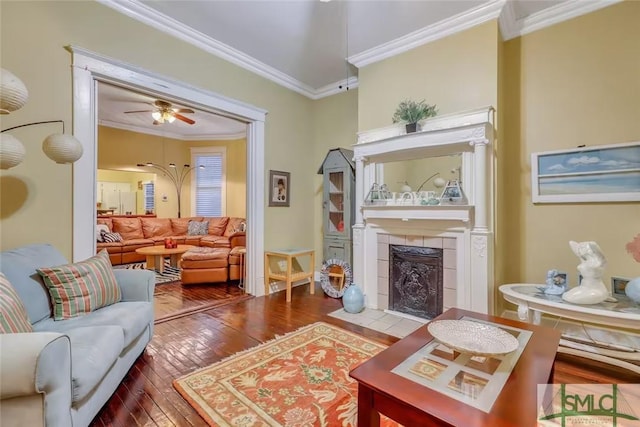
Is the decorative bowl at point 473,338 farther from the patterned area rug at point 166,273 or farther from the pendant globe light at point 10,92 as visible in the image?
the patterned area rug at point 166,273

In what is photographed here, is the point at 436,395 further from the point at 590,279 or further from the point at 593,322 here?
the point at 593,322

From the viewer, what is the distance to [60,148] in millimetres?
1966

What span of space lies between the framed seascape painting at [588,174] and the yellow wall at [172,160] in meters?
5.85

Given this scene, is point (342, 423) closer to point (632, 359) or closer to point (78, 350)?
point (78, 350)

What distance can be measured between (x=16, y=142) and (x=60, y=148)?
237mm

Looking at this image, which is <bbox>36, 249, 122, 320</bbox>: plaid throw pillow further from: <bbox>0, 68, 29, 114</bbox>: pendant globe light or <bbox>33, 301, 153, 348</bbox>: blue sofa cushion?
<bbox>0, 68, 29, 114</bbox>: pendant globe light

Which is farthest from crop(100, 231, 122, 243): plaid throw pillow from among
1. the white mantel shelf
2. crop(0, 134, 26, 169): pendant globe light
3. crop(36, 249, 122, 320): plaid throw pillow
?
the white mantel shelf

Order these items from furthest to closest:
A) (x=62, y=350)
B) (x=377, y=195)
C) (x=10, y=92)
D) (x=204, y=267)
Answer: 1. (x=204, y=267)
2. (x=377, y=195)
3. (x=10, y=92)
4. (x=62, y=350)

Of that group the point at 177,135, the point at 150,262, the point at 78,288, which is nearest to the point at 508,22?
the point at 78,288

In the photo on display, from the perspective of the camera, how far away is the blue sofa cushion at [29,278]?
1691mm

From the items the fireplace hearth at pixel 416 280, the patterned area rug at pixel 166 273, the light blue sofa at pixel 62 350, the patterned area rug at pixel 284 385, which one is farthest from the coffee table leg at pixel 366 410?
the patterned area rug at pixel 166 273

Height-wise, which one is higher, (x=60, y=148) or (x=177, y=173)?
(x=177, y=173)

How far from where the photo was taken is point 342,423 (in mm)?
1526

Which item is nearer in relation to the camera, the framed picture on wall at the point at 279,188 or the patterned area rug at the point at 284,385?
the patterned area rug at the point at 284,385
